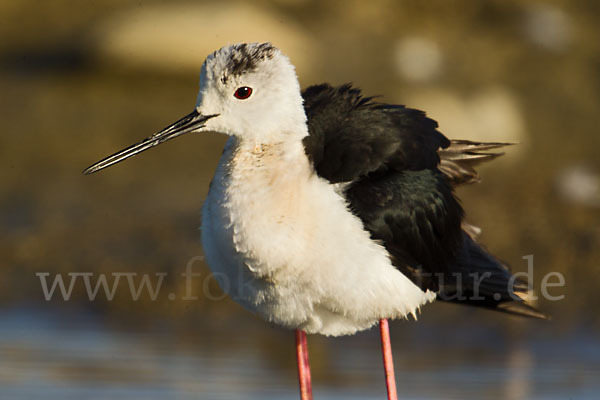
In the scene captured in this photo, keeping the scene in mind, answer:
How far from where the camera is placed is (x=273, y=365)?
280 inches

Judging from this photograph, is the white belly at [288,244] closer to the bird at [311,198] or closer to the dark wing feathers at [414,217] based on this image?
the bird at [311,198]

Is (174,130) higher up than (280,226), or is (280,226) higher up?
(174,130)

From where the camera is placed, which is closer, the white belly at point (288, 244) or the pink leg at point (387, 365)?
the white belly at point (288, 244)

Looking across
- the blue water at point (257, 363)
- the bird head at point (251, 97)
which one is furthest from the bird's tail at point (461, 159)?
the blue water at point (257, 363)

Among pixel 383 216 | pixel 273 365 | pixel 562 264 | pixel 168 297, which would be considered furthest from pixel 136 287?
pixel 383 216

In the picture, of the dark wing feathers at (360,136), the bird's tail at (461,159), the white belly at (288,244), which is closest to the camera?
the white belly at (288,244)

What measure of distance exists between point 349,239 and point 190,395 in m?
2.25

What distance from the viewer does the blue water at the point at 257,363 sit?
6488mm

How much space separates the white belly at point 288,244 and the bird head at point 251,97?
92 millimetres

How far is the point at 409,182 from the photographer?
4953 millimetres

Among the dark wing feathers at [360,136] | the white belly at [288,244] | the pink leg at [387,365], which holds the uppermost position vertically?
the dark wing feathers at [360,136]

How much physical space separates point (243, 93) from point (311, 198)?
547 mm

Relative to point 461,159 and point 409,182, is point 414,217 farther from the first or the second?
point 461,159

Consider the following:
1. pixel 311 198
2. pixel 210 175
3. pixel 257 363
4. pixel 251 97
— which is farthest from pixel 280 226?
pixel 210 175
